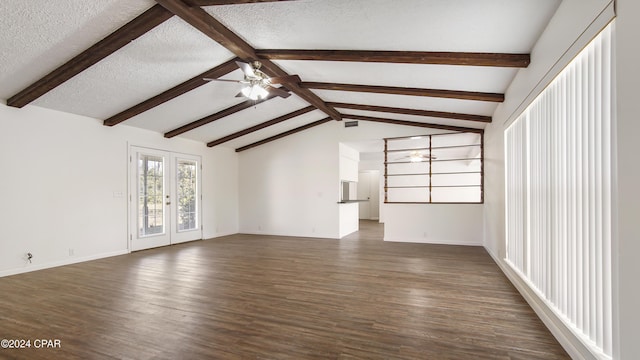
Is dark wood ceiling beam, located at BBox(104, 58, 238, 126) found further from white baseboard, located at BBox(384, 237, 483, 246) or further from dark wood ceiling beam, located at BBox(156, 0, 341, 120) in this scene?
white baseboard, located at BBox(384, 237, 483, 246)

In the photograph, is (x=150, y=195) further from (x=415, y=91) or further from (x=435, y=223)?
(x=435, y=223)

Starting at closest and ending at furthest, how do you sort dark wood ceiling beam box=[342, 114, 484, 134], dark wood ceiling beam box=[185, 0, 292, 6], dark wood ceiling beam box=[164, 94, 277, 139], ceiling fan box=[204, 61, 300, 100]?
dark wood ceiling beam box=[185, 0, 292, 6] < ceiling fan box=[204, 61, 300, 100] < dark wood ceiling beam box=[164, 94, 277, 139] < dark wood ceiling beam box=[342, 114, 484, 134]

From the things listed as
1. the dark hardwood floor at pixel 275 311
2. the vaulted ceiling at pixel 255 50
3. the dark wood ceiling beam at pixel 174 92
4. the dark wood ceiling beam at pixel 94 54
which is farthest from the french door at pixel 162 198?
the dark wood ceiling beam at pixel 94 54

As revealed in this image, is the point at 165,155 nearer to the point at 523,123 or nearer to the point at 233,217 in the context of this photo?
the point at 233,217

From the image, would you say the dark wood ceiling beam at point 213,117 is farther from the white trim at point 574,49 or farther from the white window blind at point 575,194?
the white window blind at point 575,194

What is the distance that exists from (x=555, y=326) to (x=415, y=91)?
3439 millimetres

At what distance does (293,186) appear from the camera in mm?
8250

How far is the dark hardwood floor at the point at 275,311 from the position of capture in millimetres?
2232

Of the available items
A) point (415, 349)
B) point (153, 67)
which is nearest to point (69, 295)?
point (153, 67)

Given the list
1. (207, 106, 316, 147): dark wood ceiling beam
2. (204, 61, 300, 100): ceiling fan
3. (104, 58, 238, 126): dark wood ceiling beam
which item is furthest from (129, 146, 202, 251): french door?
(204, 61, 300, 100): ceiling fan

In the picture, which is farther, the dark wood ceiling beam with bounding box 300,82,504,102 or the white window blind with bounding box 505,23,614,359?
the dark wood ceiling beam with bounding box 300,82,504,102

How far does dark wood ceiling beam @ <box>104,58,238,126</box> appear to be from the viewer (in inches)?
170

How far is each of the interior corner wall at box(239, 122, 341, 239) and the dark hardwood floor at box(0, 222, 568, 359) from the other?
2.84 meters

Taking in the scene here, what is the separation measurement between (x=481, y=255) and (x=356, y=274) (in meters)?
2.82
